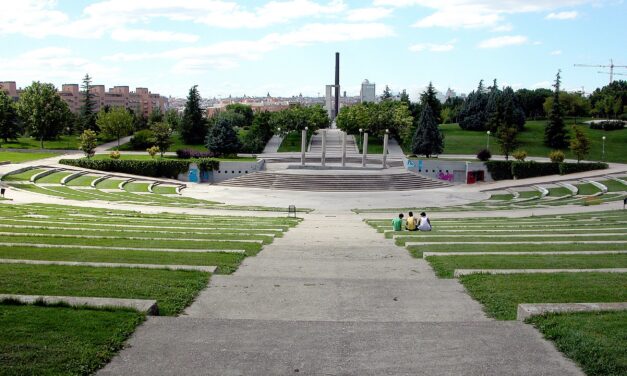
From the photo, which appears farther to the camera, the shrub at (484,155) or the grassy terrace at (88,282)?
the shrub at (484,155)

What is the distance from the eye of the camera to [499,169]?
59.8 metres

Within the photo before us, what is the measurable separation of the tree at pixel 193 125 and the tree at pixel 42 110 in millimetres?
14598

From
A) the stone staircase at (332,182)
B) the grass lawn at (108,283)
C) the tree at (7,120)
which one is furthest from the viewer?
the tree at (7,120)

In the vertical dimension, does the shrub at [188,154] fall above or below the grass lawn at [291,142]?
below

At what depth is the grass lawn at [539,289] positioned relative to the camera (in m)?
9.05

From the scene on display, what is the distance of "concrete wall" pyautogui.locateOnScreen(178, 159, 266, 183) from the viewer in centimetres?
5737

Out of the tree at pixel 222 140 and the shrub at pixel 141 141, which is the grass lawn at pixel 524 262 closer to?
the tree at pixel 222 140

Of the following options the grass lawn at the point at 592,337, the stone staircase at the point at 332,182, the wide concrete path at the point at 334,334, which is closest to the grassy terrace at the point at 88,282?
the wide concrete path at the point at 334,334

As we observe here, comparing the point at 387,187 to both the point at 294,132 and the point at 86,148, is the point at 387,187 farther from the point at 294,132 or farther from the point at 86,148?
the point at 294,132

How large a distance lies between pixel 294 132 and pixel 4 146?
37.7 meters

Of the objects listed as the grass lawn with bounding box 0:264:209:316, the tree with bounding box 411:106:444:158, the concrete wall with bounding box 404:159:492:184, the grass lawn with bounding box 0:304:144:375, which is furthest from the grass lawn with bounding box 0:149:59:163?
the grass lawn with bounding box 0:304:144:375

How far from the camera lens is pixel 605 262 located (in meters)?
12.6

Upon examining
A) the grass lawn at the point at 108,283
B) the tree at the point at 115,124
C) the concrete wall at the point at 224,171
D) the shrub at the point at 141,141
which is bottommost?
the concrete wall at the point at 224,171

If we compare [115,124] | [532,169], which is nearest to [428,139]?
[532,169]
